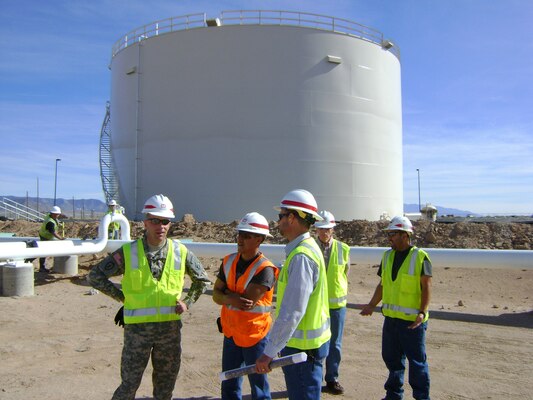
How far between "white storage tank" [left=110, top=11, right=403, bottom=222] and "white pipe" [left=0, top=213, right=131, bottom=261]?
7.15 metres

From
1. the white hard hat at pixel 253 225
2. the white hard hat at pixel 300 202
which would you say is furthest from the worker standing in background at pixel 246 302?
the white hard hat at pixel 300 202

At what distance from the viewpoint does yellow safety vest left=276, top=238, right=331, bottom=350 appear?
2.90 meters

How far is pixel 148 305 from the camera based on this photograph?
11.3 feet

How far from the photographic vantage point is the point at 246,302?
10.9ft

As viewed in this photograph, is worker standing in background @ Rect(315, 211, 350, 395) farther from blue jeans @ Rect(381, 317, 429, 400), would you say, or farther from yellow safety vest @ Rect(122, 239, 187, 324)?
yellow safety vest @ Rect(122, 239, 187, 324)

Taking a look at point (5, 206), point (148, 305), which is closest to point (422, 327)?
point (148, 305)

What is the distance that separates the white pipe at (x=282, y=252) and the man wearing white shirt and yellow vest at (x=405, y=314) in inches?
188

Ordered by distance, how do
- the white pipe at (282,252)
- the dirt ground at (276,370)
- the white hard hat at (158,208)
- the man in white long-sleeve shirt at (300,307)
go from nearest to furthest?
the man in white long-sleeve shirt at (300,307) → the white hard hat at (158,208) → the dirt ground at (276,370) → the white pipe at (282,252)

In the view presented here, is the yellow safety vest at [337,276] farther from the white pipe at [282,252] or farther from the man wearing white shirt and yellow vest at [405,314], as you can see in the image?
the white pipe at [282,252]

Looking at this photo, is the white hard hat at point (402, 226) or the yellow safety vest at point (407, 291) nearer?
the yellow safety vest at point (407, 291)

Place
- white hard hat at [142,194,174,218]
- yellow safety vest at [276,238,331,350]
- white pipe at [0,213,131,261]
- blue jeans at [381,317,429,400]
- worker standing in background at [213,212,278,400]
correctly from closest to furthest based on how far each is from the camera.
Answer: yellow safety vest at [276,238,331,350] → worker standing in background at [213,212,278,400] → white hard hat at [142,194,174,218] → blue jeans at [381,317,429,400] → white pipe at [0,213,131,261]

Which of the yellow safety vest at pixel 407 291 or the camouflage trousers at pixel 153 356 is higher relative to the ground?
the yellow safety vest at pixel 407 291

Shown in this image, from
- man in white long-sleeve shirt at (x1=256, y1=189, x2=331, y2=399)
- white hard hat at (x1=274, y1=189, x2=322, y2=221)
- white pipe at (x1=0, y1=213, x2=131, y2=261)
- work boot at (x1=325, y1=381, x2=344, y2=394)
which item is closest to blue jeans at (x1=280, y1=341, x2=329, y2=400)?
man in white long-sleeve shirt at (x1=256, y1=189, x2=331, y2=399)

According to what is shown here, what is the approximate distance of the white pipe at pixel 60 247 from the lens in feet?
28.8
